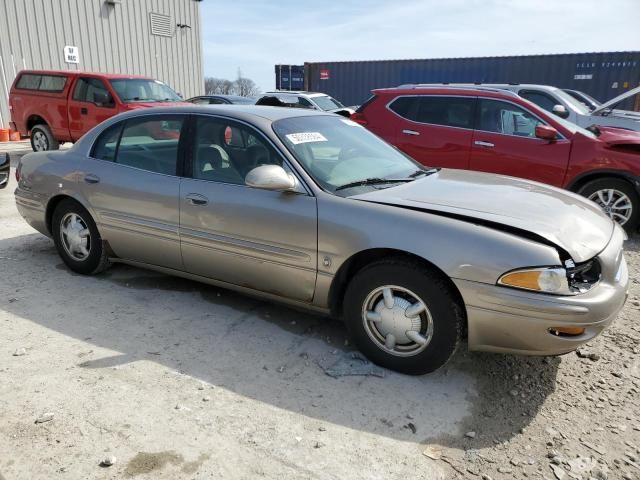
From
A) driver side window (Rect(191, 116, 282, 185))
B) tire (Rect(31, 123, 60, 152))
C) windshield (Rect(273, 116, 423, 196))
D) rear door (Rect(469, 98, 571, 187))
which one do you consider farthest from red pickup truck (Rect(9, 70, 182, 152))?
windshield (Rect(273, 116, 423, 196))

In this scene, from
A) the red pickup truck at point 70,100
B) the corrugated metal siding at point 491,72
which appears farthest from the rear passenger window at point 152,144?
the corrugated metal siding at point 491,72

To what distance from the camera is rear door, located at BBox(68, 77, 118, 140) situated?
10.5m

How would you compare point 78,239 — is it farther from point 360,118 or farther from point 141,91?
point 141,91

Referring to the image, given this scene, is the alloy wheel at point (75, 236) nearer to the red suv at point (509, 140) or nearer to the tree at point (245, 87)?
the red suv at point (509, 140)

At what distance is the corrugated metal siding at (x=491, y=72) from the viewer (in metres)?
17.5

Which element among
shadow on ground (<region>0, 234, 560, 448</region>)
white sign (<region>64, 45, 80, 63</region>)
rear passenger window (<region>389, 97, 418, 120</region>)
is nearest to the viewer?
shadow on ground (<region>0, 234, 560, 448</region>)

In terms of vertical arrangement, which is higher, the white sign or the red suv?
the white sign

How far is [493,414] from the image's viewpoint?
2717 millimetres

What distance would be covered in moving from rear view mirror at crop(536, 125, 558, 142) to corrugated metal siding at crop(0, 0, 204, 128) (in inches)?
586

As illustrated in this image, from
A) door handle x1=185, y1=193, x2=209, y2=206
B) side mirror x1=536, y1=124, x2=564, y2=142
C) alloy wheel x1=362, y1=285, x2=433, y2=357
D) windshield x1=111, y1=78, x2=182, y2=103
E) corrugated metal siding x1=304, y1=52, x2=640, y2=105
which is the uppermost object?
corrugated metal siding x1=304, y1=52, x2=640, y2=105

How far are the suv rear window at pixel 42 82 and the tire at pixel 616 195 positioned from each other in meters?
10.6

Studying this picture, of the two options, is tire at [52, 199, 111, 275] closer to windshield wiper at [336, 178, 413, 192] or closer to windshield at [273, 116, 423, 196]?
windshield at [273, 116, 423, 196]

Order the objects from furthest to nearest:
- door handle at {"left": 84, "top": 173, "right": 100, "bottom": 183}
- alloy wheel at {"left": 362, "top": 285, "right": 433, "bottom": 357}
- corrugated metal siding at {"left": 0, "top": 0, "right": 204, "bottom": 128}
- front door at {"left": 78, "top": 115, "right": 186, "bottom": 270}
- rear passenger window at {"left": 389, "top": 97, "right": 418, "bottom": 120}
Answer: corrugated metal siding at {"left": 0, "top": 0, "right": 204, "bottom": 128} → rear passenger window at {"left": 389, "top": 97, "right": 418, "bottom": 120} → door handle at {"left": 84, "top": 173, "right": 100, "bottom": 183} → front door at {"left": 78, "top": 115, "right": 186, "bottom": 270} → alloy wheel at {"left": 362, "top": 285, "right": 433, "bottom": 357}

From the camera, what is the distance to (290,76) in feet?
83.1
